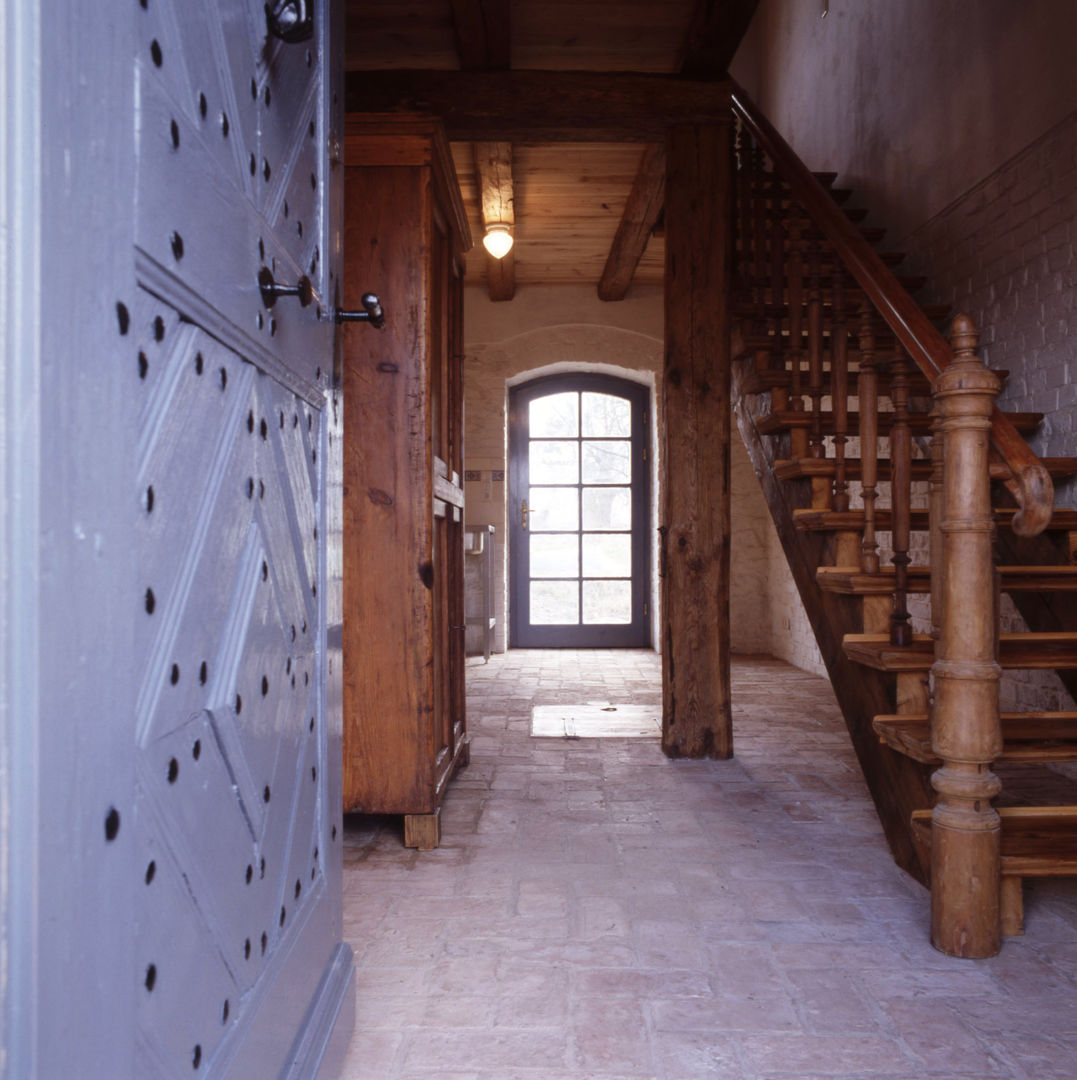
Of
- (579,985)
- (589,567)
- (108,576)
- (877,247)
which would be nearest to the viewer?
(108,576)

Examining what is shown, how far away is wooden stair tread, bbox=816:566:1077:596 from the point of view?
273 centimetres

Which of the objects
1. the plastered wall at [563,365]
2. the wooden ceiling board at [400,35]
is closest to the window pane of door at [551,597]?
the plastered wall at [563,365]

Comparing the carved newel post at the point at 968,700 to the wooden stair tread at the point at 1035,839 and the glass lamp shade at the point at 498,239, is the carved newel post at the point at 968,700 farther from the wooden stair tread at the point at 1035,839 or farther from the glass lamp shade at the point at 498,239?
the glass lamp shade at the point at 498,239

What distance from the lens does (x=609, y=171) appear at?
5.17 metres

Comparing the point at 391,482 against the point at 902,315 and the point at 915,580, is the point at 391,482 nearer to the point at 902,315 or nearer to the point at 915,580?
the point at 902,315

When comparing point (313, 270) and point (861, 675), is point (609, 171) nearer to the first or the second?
point (861, 675)

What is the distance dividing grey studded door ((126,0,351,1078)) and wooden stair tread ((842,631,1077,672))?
161 centimetres

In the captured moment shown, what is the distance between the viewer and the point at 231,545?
1.05 meters

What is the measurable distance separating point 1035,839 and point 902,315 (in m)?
1.39

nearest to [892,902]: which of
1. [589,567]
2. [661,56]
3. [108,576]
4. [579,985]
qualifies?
[579,985]

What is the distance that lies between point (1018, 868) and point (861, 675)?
2.67 ft

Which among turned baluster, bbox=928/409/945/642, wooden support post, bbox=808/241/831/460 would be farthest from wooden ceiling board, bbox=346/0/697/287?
turned baluster, bbox=928/409/945/642

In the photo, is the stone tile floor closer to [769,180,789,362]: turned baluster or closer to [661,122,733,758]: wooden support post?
[661,122,733,758]: wooden support post

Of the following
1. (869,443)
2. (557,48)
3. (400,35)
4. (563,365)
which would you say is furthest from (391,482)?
(563,365)
